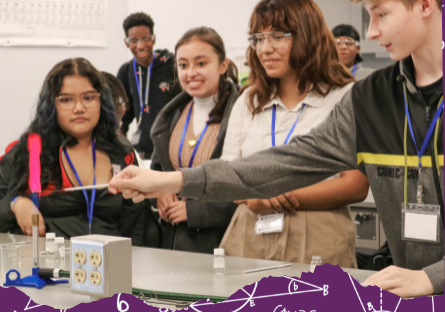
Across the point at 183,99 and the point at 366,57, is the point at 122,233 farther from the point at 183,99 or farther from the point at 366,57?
the point at 366,57

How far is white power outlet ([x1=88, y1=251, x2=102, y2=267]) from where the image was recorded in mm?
1145

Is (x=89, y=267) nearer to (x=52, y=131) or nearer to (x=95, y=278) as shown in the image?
(x=95, y=278)

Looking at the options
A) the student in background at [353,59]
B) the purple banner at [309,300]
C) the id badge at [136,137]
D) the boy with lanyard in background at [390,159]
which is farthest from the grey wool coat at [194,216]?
the id badge at [136,137]

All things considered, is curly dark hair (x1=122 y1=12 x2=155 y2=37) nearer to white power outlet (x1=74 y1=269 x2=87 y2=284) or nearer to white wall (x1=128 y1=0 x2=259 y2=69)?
white wall (x1=128 y1=0 x2=259 y2=69)

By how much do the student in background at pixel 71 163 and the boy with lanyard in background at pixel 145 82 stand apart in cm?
126

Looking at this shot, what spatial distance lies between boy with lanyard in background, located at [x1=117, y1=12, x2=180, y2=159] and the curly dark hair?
0.47 feet

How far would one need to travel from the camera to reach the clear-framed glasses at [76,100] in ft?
6.71

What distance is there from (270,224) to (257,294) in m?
0.67

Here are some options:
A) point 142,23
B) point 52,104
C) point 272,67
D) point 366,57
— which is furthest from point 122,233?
point 366,57

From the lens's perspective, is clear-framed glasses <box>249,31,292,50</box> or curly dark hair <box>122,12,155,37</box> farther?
curly dark hair <box>122,12,155,37</box>

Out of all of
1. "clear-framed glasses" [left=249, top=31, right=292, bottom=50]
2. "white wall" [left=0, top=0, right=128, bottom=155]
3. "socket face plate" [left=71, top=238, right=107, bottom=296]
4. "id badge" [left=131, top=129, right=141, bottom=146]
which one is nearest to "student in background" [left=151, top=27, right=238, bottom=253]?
"clear-framed glasses" [left=249, top=31, right=292, bottom=50]

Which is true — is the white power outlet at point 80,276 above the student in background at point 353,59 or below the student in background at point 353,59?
below

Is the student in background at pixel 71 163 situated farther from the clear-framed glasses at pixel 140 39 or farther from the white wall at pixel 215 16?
the clear-framed glasses at pixel 140 39

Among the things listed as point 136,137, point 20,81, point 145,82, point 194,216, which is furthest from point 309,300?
point 145,82
